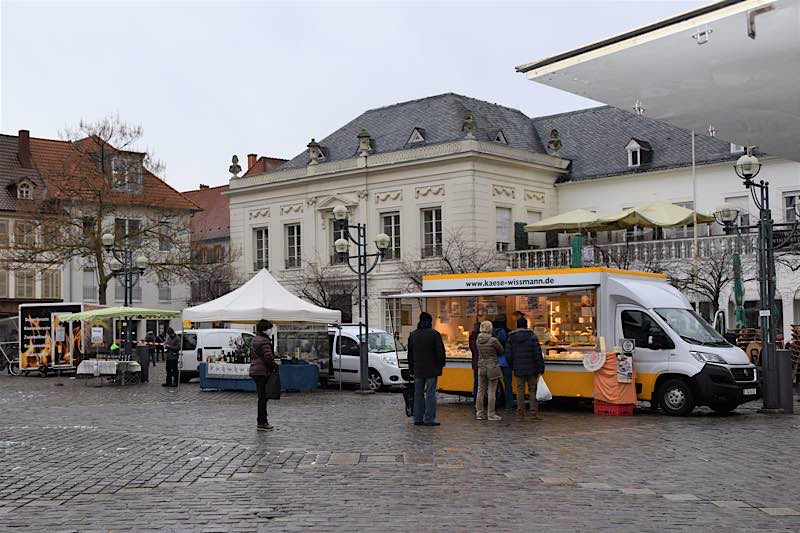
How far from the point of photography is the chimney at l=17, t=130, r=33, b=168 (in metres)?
65.4

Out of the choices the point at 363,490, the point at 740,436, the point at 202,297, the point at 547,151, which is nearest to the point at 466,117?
the point at 547,151

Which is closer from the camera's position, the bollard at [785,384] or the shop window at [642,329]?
the bollard at [785,384]

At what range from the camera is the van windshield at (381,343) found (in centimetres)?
2911

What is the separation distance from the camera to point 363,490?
10406 mm

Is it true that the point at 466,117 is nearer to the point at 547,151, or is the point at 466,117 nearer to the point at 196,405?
the point at 547,151

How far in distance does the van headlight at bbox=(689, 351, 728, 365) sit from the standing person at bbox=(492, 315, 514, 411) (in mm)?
3291

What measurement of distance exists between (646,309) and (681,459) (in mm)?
7523

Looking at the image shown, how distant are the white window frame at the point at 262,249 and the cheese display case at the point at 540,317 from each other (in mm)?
31906

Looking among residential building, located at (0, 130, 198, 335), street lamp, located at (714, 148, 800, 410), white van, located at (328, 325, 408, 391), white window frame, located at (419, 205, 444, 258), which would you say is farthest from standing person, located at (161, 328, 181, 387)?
white window frame, located at (419, 205, 444, 258)

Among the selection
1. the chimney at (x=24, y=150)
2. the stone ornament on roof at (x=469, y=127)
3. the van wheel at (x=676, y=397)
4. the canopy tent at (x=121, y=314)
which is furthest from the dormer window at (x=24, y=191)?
the van wheel at (x=676, y=397)

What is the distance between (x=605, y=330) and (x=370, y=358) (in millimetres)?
9229

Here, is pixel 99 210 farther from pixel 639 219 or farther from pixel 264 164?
pixel 264 164

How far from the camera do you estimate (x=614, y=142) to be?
1945 inches

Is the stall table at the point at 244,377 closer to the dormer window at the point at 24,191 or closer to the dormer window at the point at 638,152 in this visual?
the dormer window at the point at 638,152
